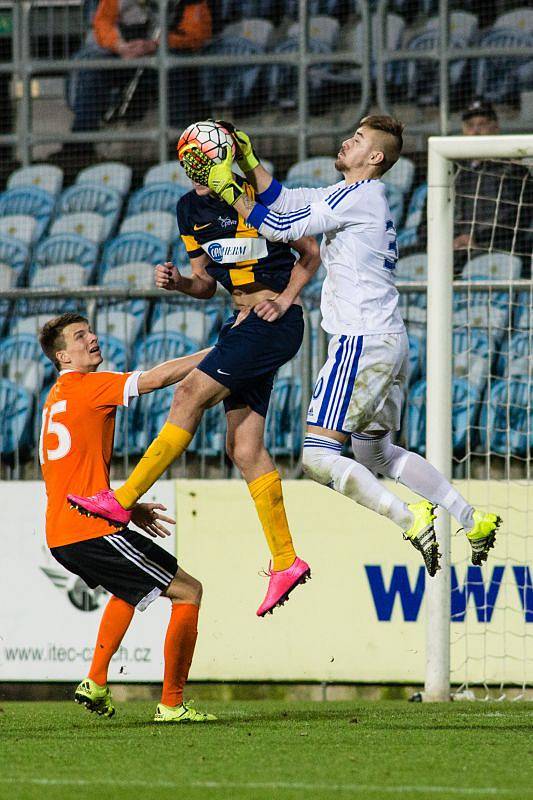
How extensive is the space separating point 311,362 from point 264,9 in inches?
275

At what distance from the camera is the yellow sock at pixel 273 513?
7418 mm

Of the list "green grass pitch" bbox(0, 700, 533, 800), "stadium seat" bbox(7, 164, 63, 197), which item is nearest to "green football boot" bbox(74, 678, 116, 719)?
"green grass pitch" bbox(0, 700, 533, 800)

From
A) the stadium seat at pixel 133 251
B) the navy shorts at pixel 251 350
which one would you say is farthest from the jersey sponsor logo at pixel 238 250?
the stadium seat at pixel 133 251

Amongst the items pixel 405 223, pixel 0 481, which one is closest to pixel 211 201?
pixel 0 481

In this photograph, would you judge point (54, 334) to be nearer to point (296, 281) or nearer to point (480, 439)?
point (296, 281)

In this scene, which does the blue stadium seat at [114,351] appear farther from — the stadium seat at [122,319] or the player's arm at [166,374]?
the player's arm at [166,374]

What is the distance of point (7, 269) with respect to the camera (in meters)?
14.3

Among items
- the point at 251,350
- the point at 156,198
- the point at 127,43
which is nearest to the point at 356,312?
the point at 251,350

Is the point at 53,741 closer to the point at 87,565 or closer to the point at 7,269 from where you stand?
the point at 87,565

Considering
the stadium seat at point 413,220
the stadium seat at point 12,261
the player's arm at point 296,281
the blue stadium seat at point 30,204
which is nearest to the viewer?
the player's arm at point 296,281

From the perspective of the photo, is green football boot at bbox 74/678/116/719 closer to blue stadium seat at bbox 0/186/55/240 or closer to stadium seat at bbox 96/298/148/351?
stadium seat at bbox 96/298/148/351

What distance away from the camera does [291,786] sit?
5316 millimetres

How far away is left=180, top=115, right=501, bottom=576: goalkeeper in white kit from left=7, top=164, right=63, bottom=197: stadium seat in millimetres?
8572

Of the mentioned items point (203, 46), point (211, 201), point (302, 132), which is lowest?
point (211, 201)
